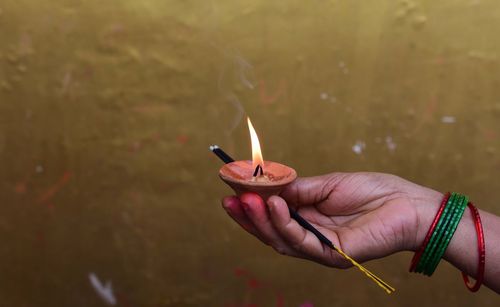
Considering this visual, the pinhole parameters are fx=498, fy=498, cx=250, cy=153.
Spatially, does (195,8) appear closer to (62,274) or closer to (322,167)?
(322,167)

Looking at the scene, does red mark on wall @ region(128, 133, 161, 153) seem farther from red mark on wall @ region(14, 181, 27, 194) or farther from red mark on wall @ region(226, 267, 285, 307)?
red mark on wall @ region(226, 267, 285, 307)

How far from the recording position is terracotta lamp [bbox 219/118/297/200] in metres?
0.64

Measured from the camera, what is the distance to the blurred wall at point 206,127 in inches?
45.8

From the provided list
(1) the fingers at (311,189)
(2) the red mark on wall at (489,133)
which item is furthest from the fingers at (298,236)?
(2) the red mark on wall at (489,133)

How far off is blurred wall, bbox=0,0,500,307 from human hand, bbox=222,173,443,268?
1.24 ft

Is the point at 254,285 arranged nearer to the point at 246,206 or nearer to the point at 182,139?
the point at 182,139

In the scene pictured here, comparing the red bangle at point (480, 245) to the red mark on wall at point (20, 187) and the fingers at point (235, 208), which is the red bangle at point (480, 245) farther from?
the red mark on wall at point (20, 187)

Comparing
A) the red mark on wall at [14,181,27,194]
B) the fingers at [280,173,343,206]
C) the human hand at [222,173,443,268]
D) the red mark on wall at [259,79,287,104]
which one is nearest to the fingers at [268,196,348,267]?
the human hand at [222,173,443,268]

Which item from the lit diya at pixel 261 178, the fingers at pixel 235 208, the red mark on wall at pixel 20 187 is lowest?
the red mark on wall at pixel 20 187

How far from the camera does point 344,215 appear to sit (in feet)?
2.81

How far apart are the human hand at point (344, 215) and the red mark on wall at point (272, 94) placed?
0.39 metres

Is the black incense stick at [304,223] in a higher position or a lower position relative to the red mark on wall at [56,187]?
higher

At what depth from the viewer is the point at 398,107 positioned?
1.20 metres

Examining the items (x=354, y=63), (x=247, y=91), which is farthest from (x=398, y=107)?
(x=247, y=91)
